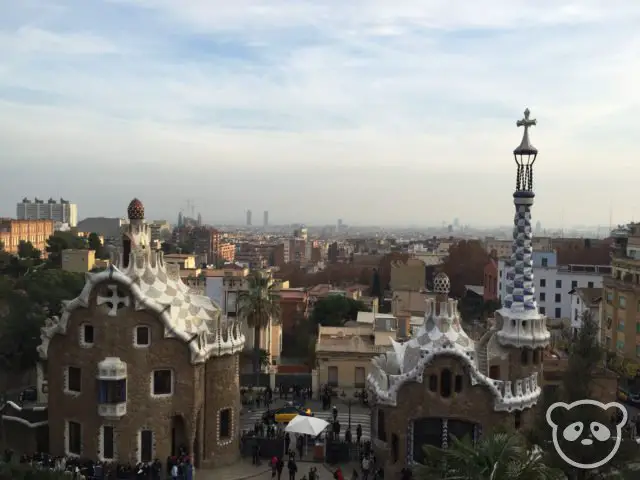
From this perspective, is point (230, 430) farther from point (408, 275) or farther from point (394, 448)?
point (408, 275)

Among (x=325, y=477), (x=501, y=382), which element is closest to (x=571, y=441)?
(x=501, y=382)

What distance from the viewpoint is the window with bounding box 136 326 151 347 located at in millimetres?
27641

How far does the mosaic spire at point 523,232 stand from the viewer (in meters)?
29.8

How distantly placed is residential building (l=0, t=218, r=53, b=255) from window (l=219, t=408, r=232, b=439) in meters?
89.5

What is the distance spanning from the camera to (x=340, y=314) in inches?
2360

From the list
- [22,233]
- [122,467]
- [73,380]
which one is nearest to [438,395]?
[122,467]

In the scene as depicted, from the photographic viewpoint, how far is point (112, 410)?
89.2ft

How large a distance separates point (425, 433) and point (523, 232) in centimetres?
993

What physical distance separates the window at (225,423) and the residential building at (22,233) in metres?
89.5

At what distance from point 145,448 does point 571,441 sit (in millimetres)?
17189

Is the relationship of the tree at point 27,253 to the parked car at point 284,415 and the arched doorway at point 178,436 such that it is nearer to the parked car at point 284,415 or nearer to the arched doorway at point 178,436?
the parked car at point 284,415

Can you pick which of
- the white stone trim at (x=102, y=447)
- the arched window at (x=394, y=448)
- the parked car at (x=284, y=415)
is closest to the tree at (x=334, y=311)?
the parked car at (x=284, y=415)

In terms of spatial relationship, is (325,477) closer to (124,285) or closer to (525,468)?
(124,285)

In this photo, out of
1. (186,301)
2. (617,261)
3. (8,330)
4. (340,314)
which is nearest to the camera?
(186,301)
